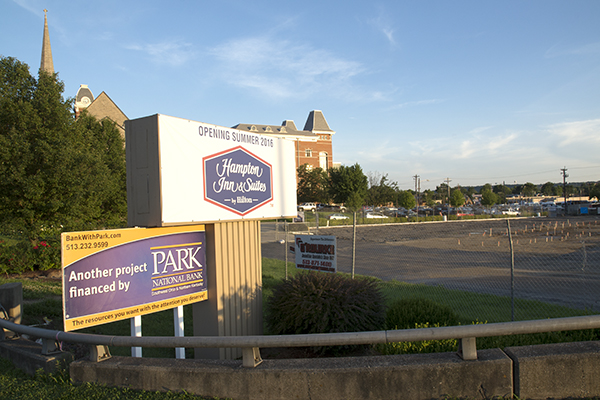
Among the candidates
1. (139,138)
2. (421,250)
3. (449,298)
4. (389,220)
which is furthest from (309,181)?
(139,138)

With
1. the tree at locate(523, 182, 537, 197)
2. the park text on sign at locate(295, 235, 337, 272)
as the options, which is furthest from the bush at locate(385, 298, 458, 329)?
the tree at locate(523, 182, 537, 197)

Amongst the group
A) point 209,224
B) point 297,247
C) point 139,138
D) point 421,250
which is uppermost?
point 139,138

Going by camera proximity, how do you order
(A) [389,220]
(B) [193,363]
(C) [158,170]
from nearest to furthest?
(B) [193,363]
(C) [158,170]
(A) [389,220]

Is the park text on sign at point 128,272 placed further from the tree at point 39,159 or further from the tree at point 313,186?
the tree at point 313,186

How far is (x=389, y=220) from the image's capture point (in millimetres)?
51656

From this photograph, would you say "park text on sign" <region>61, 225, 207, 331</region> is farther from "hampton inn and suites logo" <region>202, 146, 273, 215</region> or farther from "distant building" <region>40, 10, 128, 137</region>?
"distant building" <region>40, 10, 128, 137</region>

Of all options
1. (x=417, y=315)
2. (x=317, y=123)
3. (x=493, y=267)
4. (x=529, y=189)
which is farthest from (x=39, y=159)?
(x=529, y=189)

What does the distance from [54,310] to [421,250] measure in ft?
66.5

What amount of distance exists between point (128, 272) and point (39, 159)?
27.9ft

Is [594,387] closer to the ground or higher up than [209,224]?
closer to the ground

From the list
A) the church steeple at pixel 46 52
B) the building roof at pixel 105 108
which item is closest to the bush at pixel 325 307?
the building roof at pixel 105 108

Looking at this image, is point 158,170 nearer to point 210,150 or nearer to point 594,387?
point 210,150

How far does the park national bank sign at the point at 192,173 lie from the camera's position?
16.9ft

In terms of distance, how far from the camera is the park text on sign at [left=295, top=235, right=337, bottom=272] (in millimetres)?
7996
